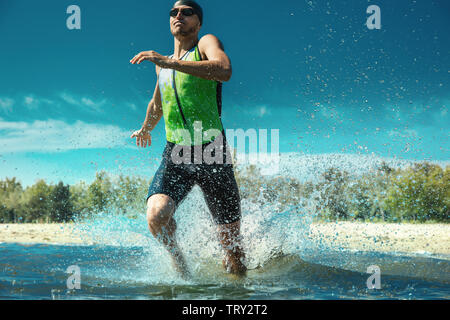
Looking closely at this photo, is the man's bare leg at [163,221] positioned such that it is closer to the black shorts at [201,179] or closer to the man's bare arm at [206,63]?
the black shorts at [201,179]

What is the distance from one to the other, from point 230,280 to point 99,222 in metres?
2.98

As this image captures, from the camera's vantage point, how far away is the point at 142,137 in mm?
4691

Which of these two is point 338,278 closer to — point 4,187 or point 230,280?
point 230,280

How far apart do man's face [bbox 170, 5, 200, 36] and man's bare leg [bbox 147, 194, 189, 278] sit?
1.62 m

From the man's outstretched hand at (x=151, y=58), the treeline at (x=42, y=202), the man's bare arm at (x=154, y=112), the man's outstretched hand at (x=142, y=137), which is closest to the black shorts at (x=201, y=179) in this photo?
the man's bare arm at (x=154, y=112)

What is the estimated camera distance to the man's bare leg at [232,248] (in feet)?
13.2

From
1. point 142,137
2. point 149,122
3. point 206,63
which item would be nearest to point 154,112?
point 149,122

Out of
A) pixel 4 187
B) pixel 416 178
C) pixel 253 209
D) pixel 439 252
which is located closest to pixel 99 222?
pixel 253 209

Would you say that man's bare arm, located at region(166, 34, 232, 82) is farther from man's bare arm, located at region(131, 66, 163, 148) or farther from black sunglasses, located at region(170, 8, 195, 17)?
man's bare arm, located at region(131, 66, 163, 148)

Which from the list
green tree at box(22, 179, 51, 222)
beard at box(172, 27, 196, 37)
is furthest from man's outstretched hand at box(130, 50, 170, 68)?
green tree at box(22, 179, 51, 222)

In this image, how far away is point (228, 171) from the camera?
Answer: 3.97 meters

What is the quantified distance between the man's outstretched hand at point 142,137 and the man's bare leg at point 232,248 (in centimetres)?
140
